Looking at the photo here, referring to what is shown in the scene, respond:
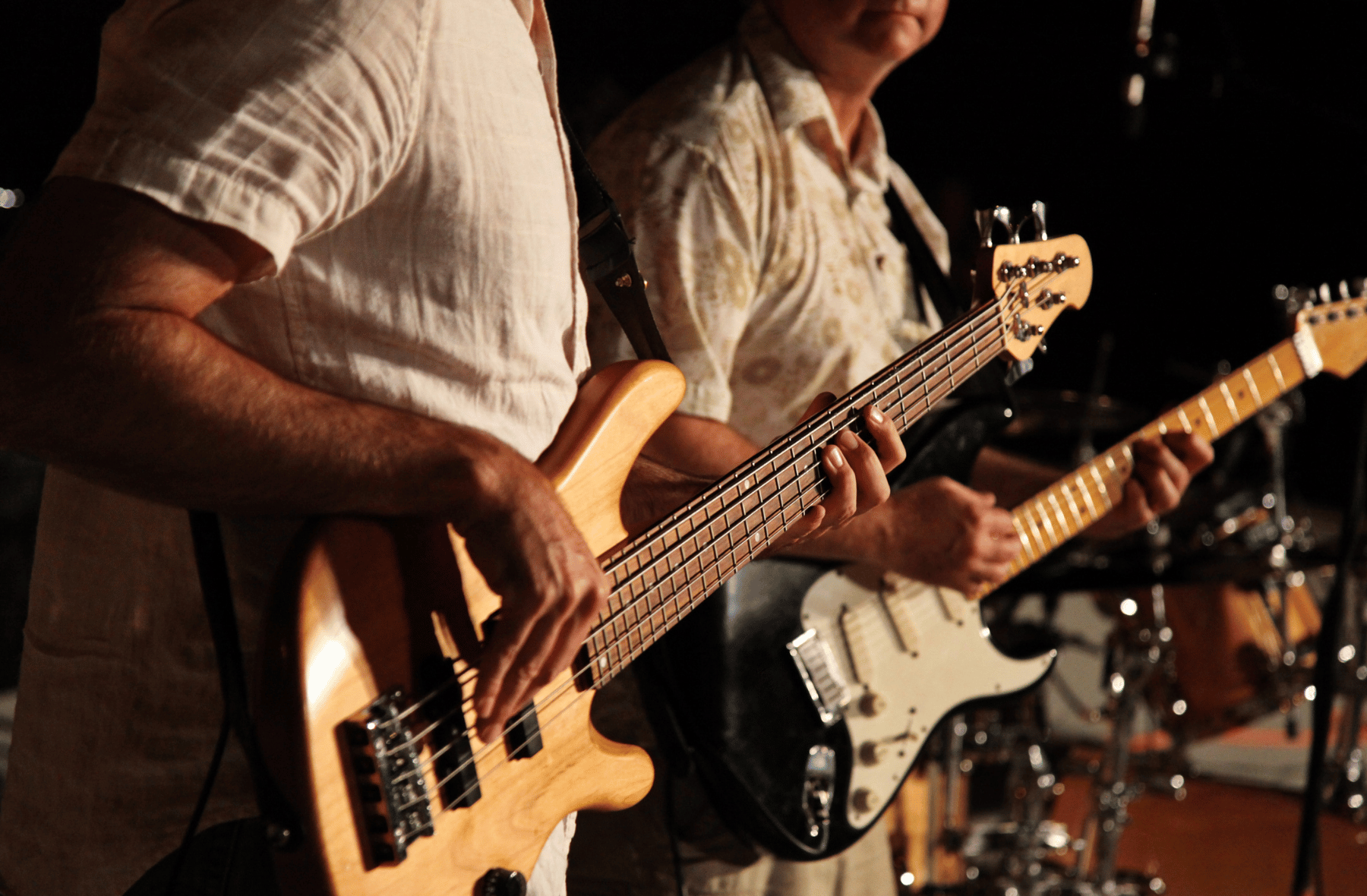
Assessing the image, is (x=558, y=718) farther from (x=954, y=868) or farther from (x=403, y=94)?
(x=954, y=868)

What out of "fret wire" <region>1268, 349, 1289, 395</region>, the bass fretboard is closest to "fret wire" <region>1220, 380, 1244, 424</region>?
"fret wire" <region>1268, 349, 1289, 395</region>

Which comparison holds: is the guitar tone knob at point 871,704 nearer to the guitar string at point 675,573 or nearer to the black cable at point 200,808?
the guitar string at point 675,573

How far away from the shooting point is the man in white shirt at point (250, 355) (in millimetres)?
791

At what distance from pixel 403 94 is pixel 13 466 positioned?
2.23 m

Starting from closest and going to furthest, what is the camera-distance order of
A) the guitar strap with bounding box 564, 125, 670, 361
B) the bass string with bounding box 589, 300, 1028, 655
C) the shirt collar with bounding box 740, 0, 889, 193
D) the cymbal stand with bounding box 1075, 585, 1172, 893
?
the bass string with bounding box 589, 300, 1028, 655 → the guitar strap with bounding box 564, 125, 670, 361 → the shirt collar with bounding box 740, 0, 889, 193 → the cymbal stand with bounding box 1075, 585, 1172, 893

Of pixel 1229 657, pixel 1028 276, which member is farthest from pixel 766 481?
pixel 1229 657

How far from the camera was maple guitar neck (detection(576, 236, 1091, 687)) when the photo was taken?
1144mm

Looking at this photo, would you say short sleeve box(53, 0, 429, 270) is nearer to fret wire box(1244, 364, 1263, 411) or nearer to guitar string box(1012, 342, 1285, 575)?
guitar string box(1012, 342, 1285, 575)

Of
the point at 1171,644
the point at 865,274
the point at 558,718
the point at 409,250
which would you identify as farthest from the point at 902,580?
the point at 1171,644

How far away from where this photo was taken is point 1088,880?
127 inches

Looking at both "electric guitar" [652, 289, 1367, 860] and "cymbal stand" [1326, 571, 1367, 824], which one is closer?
"electric guitar" [652, 289, 1367, 860]

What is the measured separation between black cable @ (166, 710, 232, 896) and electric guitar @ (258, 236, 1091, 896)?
0.09 m

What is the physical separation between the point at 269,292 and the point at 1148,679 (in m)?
3.12

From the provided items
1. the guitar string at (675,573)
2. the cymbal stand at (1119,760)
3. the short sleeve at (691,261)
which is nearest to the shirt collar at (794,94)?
the short sleeve at (691,261)
